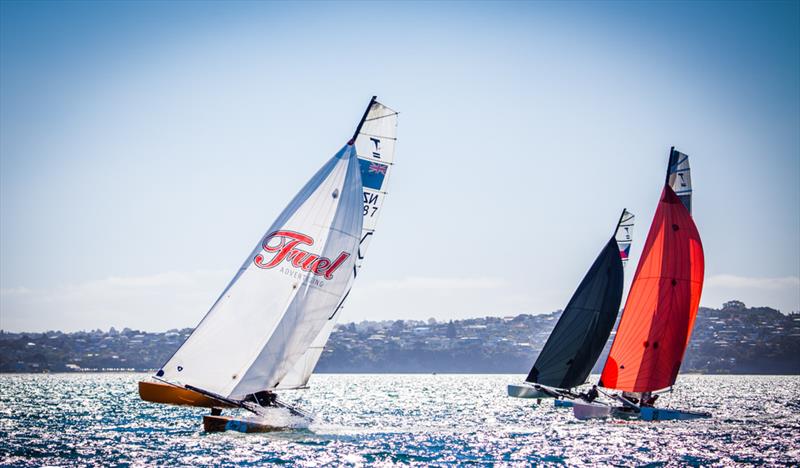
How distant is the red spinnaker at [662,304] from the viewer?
134ft

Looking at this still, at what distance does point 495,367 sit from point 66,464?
17779 centimetres

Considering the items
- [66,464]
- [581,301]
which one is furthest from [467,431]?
[66,464]

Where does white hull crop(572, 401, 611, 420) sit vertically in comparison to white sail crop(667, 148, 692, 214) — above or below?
below

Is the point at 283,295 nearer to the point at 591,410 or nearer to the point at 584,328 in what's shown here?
the point at 591,410

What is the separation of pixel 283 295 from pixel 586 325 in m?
21.8

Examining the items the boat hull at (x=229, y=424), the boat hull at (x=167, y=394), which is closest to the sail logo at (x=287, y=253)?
the boat hull at (x=167, y=394)

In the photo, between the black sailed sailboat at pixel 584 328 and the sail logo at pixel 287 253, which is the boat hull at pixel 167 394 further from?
the black sailed sailboat at pixel 584 328

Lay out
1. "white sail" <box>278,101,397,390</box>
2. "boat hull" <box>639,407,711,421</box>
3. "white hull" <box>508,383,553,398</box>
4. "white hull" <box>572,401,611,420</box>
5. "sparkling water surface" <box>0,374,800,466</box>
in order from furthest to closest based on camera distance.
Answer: "white hull" <box>508,383,553,398</box>
"white hull" <box>572,401,611,420</box>
"boat hull" <box>639,407,711,421</box>
"white sail" <box>278,101,397,390</box>
"sparkling water surface" <box>0,374,800,466</box>

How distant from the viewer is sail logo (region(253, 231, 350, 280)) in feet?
101

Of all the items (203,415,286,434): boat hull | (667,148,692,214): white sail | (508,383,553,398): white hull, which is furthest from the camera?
(508,383,553,398): white hull

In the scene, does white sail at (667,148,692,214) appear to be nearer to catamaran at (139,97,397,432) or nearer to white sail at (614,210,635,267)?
white sail at (614,210,635,267)

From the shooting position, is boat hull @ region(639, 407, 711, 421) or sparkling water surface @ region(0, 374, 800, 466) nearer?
sparkling water surface @ region(0, 374, 800, 466)

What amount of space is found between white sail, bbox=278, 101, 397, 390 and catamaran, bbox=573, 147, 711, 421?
14752mm

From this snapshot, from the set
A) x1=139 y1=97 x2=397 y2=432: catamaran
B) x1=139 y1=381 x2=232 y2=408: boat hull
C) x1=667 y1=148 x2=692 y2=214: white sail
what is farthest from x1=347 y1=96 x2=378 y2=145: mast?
x1=667 y1=148 x2=692 y2=214: white sail
